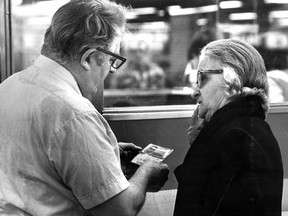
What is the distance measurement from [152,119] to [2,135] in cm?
131

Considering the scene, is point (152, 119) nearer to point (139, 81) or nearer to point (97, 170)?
point (139, 81)

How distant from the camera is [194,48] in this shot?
8.88 feet

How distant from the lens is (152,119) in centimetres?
274

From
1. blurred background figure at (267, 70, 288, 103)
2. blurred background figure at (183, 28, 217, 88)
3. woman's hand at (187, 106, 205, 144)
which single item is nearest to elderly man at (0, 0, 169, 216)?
woman's hand at (187, 106, 205, 144)

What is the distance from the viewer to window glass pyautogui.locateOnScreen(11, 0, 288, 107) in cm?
245

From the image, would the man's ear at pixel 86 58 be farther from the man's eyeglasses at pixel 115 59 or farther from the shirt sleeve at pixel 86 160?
the shirt sleeve at pixel 86 160

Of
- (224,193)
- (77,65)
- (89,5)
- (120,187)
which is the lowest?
(224,193)

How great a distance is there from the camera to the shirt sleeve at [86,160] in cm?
139

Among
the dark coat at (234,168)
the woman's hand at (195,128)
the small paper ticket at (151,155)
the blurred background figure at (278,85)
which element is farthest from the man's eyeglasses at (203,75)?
the blurred background figure at (278,85)

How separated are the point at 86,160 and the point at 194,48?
1.49 metres

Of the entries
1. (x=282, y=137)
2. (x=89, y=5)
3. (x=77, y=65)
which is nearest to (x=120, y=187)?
(x=77, y=65)

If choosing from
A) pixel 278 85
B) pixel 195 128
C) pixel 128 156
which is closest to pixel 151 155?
pixel 128 156

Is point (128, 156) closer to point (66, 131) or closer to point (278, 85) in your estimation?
point (66, 131)

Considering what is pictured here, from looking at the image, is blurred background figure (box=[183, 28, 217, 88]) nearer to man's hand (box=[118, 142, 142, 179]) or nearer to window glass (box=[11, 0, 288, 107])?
window glass (box=[11, 0, 288, 107])
